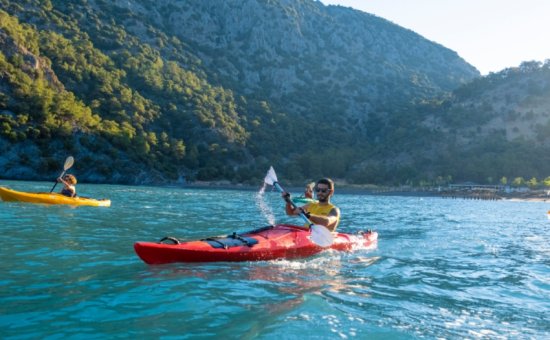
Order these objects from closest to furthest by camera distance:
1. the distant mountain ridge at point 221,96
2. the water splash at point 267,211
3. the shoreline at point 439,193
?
1. the water splash at point 267,211
2. the distant mountain ridge at point 221,96
3. the shoreline at point 439,193

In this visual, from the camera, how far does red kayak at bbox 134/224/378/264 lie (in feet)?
23.9

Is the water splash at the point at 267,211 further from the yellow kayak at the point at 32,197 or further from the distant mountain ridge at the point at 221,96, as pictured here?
the distant mountain ridge at the point at 221,96

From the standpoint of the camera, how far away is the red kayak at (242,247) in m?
7.29

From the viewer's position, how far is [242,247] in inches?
319

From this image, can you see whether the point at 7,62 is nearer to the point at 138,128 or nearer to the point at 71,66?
the point at 71,66

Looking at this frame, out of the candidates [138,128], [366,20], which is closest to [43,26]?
[138,128]

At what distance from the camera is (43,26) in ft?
276

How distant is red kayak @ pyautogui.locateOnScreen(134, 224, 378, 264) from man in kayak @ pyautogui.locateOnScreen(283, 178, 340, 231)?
0.46 metres

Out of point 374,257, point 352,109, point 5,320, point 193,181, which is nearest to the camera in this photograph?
point 5,320

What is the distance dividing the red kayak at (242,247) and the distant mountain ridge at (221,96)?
5388 cm

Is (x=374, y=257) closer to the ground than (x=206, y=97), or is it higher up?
closer to the ground

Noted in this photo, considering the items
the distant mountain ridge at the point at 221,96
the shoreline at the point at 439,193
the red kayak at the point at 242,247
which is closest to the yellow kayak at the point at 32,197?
the red kayak at the point at 242,247

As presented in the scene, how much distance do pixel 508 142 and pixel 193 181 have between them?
67.7 m

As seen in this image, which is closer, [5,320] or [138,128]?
[5,320]
